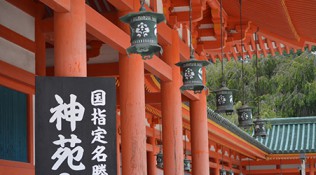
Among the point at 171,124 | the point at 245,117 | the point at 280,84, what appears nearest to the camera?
the point at 171,124

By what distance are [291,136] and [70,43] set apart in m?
20.7

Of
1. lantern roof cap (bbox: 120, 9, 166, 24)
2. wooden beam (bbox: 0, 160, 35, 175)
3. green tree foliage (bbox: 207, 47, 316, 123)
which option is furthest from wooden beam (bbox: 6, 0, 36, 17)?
green tree foliage (bbox: 207, 47, 316, 123)

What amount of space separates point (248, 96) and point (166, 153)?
25052 millimetres

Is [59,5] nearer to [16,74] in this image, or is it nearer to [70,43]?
[70,43]

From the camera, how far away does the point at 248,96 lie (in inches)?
1394

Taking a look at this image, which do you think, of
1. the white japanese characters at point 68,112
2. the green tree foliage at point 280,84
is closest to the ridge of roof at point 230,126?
the white japanese characters at point 68,112

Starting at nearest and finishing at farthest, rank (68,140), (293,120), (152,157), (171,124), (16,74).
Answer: (68,140) < (16,74) < (171,124) < (152,157) < (293,120)

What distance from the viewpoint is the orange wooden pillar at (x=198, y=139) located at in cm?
1281

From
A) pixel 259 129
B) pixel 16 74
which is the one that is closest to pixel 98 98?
pixel 16 74

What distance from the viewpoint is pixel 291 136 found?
26.4m

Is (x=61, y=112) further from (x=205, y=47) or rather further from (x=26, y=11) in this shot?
(x=205, y=47)

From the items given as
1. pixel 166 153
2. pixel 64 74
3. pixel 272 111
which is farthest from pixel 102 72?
pixel 272 111

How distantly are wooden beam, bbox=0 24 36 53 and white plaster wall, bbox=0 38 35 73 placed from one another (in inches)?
1.6

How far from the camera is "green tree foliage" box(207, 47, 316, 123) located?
3578 cm
